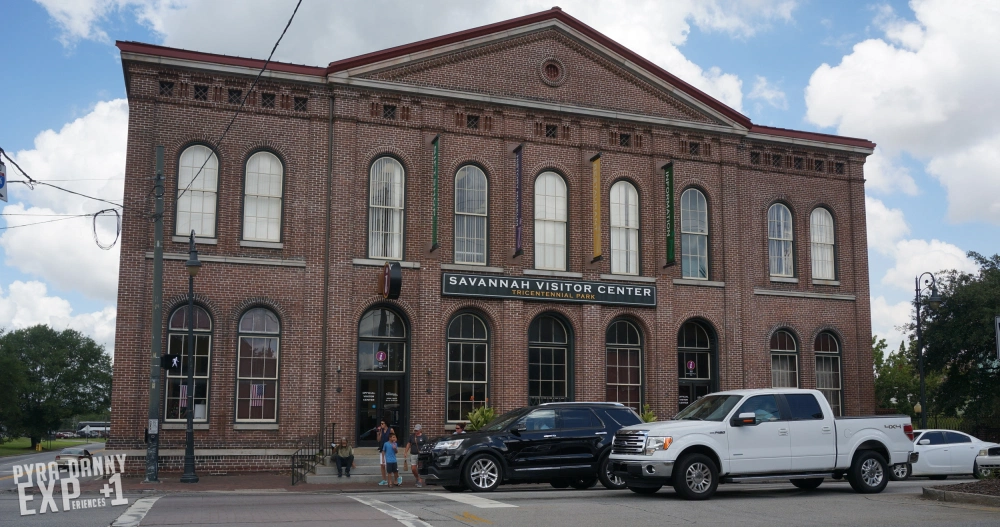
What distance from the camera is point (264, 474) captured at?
2447 cm

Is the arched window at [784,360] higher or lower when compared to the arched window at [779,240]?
lower

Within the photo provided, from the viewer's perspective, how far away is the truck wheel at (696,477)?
15.5 meters

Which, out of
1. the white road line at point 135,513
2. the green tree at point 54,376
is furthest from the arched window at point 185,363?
the green tree at point 54,376

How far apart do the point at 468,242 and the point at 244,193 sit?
652cm

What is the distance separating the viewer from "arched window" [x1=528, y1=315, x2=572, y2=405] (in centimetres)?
2814

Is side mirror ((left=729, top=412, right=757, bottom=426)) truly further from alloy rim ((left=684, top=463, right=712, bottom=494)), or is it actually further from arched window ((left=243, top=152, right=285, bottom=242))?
arched window ((left=243, top=152, right=285, bottom=242))

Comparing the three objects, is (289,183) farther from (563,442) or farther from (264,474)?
(563,442)

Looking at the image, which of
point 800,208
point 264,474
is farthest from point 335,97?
point 800,208

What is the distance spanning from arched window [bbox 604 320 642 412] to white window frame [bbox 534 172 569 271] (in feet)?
8.94

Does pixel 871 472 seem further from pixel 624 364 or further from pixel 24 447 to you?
pixel 24 447

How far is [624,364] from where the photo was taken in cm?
2928

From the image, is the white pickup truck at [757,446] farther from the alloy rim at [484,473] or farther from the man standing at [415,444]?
the man standing at [415,444]

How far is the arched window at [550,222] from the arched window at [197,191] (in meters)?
9.43

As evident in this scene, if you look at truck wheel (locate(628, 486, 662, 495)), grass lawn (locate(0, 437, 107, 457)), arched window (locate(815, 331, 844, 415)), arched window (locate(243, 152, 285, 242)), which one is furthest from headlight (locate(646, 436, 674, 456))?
grass lawn (locate(0, 437, 107, 457))
